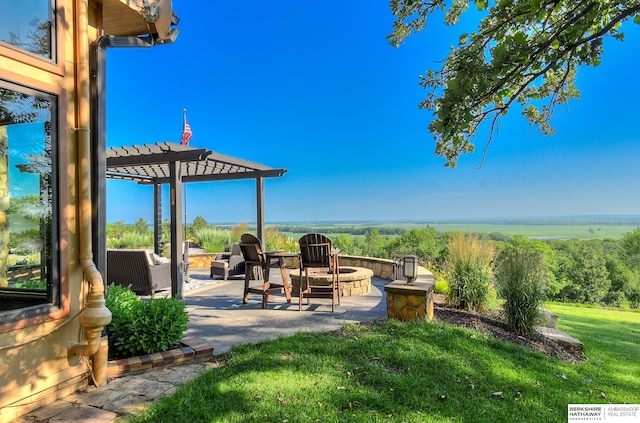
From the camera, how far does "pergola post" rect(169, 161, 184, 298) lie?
18.0 feet

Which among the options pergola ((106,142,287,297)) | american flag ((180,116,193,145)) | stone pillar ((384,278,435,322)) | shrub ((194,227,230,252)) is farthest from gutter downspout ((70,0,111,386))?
shrub ((194,227,230,252))

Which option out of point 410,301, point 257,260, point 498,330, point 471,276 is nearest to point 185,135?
point 257,260

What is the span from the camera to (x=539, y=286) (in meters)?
4.23

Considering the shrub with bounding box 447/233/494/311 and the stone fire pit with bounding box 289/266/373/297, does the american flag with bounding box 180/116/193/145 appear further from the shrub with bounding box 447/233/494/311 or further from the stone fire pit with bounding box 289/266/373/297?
the shrub with bounding box 447/233/494/311

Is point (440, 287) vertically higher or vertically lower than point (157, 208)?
lower

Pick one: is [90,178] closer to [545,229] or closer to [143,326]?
[143,326]

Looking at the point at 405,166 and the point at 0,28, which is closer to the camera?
the point at 0,28

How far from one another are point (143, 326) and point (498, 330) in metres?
3.95

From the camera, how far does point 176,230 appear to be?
5.63 meters

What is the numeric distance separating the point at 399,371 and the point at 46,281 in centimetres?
278

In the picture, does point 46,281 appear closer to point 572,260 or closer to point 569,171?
point 572,260

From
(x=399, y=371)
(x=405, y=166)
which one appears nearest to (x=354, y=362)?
(x=399, y=371)

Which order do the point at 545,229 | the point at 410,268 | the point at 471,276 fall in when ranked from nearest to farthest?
the point at 410,268 → the point at 471,276 → the point at 545,229

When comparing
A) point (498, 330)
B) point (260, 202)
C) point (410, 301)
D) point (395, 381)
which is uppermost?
point (260, 202)
